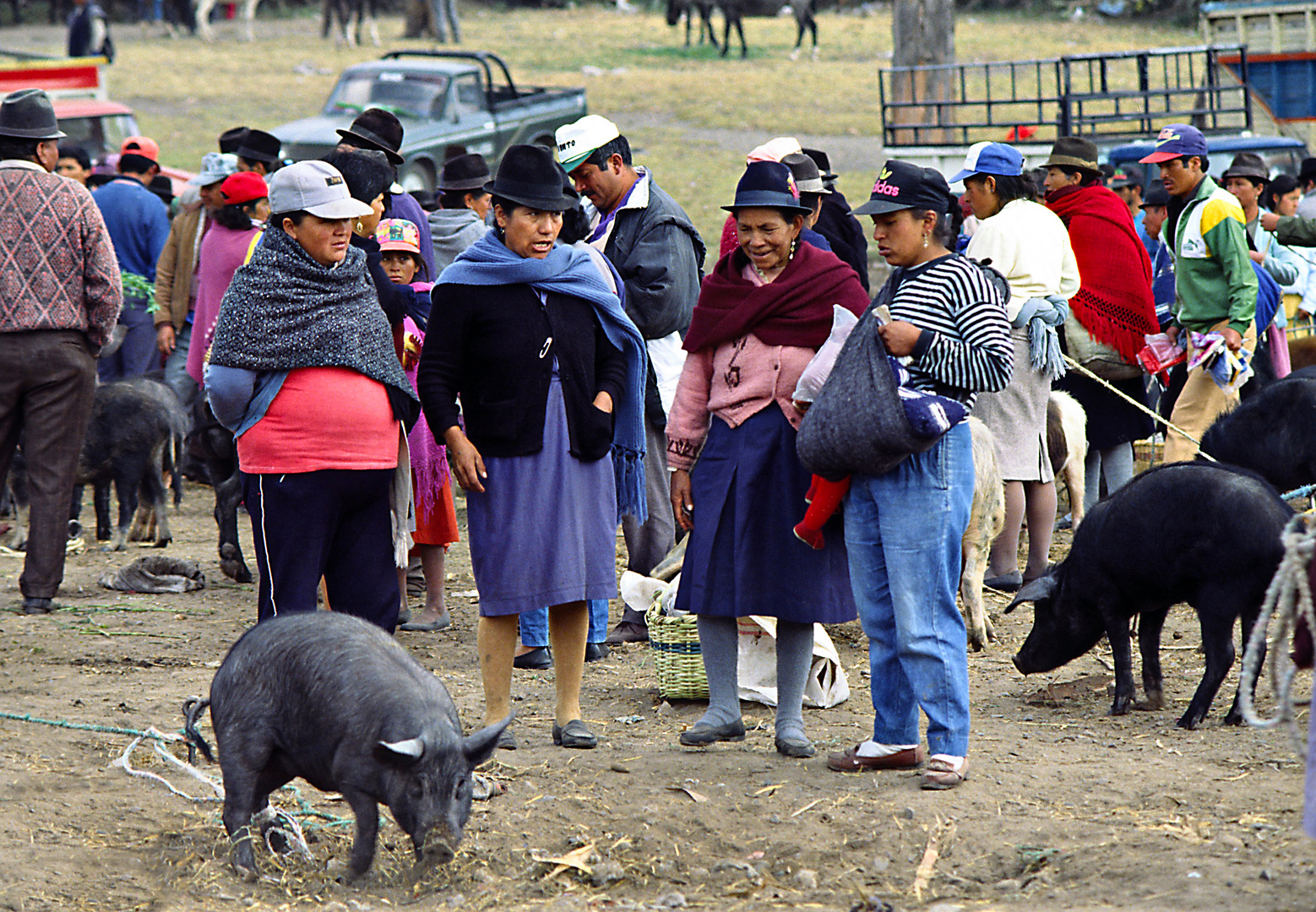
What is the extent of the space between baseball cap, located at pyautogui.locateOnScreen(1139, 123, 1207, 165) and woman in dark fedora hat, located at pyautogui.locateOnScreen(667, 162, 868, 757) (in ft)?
10.7

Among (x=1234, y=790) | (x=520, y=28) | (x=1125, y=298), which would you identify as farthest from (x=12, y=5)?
(x=1234, y=790)

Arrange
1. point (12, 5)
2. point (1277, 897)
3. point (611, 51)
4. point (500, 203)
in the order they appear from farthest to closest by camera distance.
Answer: point (12, 5)
point (611, 51)
point (500, 203)
point (1277, 897)

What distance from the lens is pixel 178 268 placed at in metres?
8.69

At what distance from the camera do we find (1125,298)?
760cm

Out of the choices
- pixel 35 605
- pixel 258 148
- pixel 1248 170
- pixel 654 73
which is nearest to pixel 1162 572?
pixel 1248 170

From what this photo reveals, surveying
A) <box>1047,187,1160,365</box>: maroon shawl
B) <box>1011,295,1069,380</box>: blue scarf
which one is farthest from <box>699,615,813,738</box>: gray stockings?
<box>1047,187,1160,365</box>: maroon shawl

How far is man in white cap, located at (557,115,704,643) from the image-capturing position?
609 centimetres

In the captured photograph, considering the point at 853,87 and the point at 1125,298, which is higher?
the point at 853,87

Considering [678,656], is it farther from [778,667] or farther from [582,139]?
[582,139]

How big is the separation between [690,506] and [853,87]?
71.4ft

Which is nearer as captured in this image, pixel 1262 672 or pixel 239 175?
pixel 1262 672

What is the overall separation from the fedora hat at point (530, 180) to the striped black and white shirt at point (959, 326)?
3.99 feet

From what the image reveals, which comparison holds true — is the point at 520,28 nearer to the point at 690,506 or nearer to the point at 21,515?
the point at 21,515

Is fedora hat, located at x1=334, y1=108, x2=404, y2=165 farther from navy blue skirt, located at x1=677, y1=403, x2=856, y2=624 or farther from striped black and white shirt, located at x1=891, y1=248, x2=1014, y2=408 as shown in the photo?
striped black and white shirt, located at x1=891, y1=248, x2=1014, y2=408
